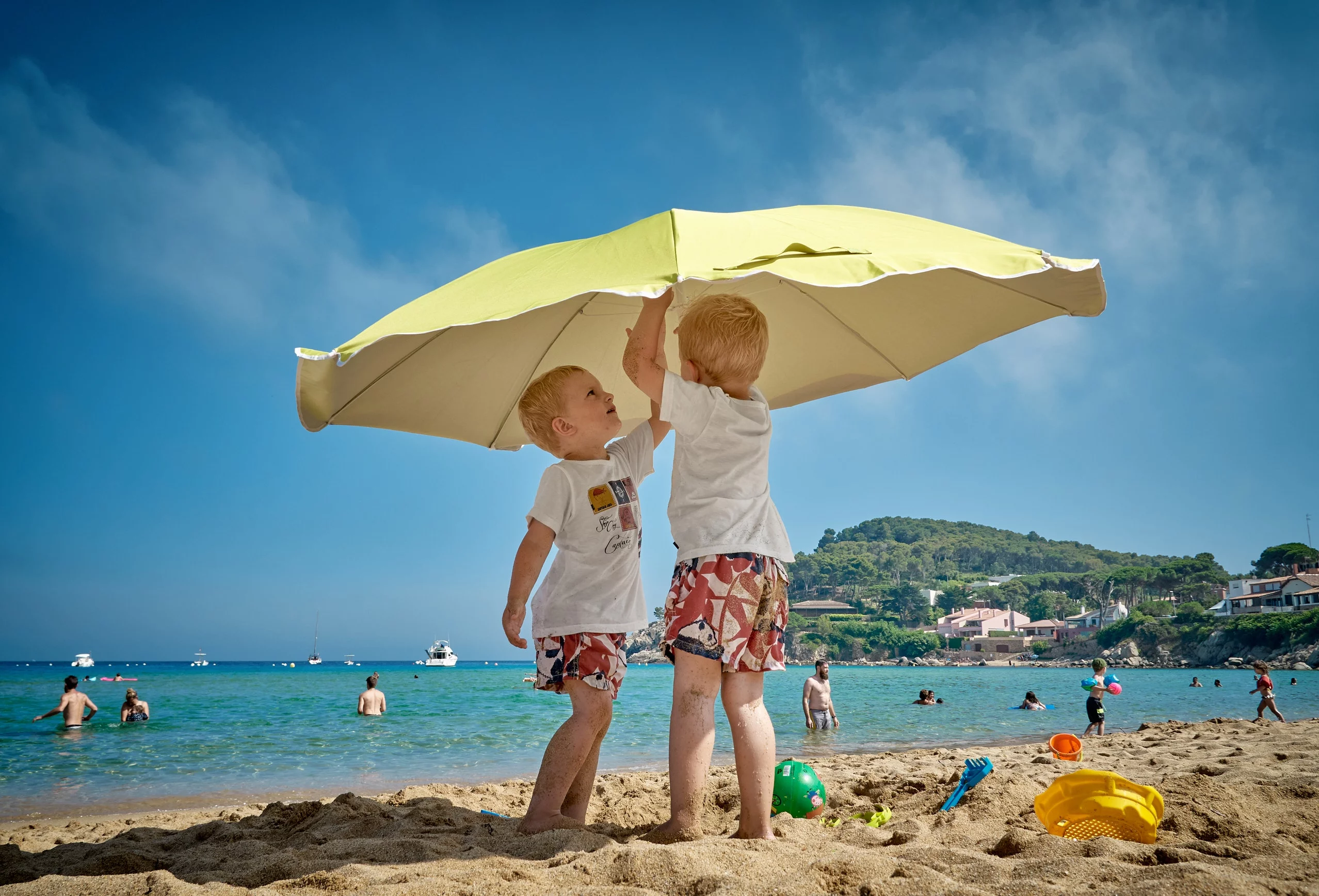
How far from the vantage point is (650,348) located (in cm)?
252

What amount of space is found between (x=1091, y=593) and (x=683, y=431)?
133 m

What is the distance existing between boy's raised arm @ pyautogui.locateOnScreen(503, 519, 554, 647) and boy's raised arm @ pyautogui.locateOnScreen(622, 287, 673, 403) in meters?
0.72

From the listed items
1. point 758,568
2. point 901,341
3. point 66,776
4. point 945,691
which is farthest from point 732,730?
point 945,691

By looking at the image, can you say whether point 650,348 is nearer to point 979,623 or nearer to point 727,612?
point 727,612

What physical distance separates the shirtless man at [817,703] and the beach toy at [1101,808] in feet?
36.1

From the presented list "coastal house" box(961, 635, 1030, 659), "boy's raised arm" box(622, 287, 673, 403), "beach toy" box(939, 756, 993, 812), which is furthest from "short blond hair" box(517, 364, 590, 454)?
"coastal house" box(961, 635, 1030, 659)

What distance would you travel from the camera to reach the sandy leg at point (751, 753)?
2375 millimetres

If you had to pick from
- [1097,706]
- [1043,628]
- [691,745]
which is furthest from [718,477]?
[1043,628]

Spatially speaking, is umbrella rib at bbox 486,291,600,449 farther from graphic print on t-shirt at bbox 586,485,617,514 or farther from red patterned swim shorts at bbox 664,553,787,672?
red patterned swim shorts at bbox 664,553,787,672

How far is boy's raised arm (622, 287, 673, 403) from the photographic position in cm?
251

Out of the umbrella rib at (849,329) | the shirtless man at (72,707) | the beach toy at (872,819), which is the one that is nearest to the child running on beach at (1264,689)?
the beach toy at (872,819)

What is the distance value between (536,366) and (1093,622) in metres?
113

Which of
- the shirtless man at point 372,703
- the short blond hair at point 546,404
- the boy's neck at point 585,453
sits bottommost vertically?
the shirtless man at point 372,703

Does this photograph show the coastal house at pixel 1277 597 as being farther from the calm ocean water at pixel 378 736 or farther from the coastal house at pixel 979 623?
the calm ocean water at pixel 378 736
